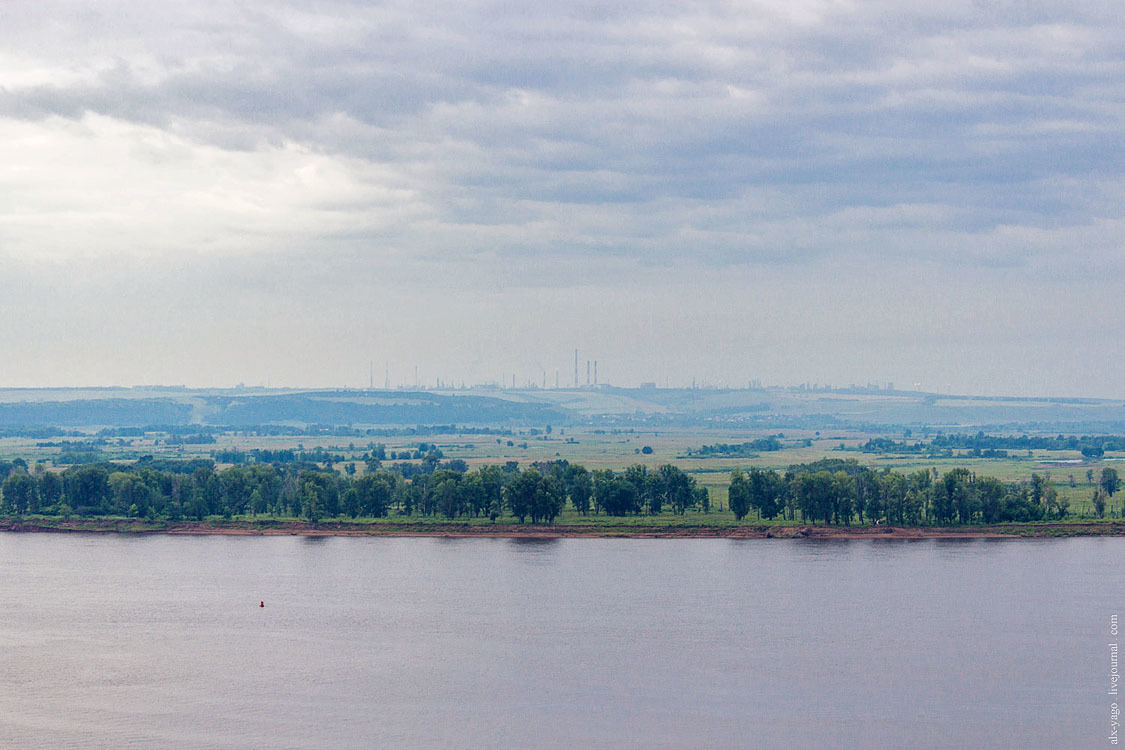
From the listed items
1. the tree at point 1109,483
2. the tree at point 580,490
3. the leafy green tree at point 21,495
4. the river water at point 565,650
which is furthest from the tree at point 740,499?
the leafy green tree at point 21,495

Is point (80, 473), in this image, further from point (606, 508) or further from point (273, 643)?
point (273, 643)

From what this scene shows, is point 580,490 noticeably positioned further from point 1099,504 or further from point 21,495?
point 21,495

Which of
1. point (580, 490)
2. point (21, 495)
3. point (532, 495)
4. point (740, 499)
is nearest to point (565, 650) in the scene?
point (532, 495)

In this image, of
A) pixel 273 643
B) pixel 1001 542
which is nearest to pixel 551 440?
pixel 1001 542

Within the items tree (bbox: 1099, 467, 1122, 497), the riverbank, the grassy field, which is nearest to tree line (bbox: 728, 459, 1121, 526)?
the riverbank

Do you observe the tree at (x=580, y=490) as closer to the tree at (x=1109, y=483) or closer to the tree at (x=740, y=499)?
the tree at (x=740, y=499)

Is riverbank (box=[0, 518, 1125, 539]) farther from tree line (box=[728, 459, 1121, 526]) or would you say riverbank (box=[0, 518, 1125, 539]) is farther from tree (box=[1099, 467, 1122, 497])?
tree (box=[1099, 467, 1122, 497])

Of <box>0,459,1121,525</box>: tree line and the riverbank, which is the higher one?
<box>0,459,1121,525</box>: tree line

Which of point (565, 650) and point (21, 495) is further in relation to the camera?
point (21, 495)
